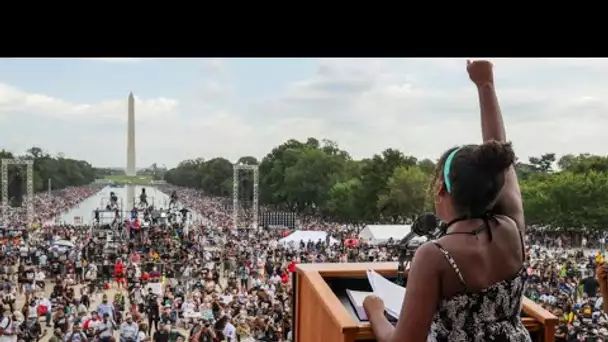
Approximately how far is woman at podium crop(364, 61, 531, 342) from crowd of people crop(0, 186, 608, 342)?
7.18 ft

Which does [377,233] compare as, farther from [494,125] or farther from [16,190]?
[16,190]

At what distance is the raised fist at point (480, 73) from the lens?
828 millimetres

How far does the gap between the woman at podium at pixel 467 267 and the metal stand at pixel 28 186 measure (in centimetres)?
783

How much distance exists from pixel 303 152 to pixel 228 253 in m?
1.72

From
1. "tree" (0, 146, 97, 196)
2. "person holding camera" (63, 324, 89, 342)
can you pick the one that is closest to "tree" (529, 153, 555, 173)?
"person holding camera" (63, 324, 89, 342)

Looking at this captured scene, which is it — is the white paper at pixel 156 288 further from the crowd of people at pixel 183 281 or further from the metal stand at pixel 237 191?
the metal stand at pixel 237 191

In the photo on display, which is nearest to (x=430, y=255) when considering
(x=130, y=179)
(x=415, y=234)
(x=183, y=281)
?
(x=415, y=234)

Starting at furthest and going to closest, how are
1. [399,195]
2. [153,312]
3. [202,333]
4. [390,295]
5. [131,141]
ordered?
[131,141], [399,195], [153,312], [202,333], [390,295]

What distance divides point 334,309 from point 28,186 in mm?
8261

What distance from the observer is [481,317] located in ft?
2.07

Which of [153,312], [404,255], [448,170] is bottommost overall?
[153,312]

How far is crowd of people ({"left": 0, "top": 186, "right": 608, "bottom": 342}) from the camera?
425 cm
